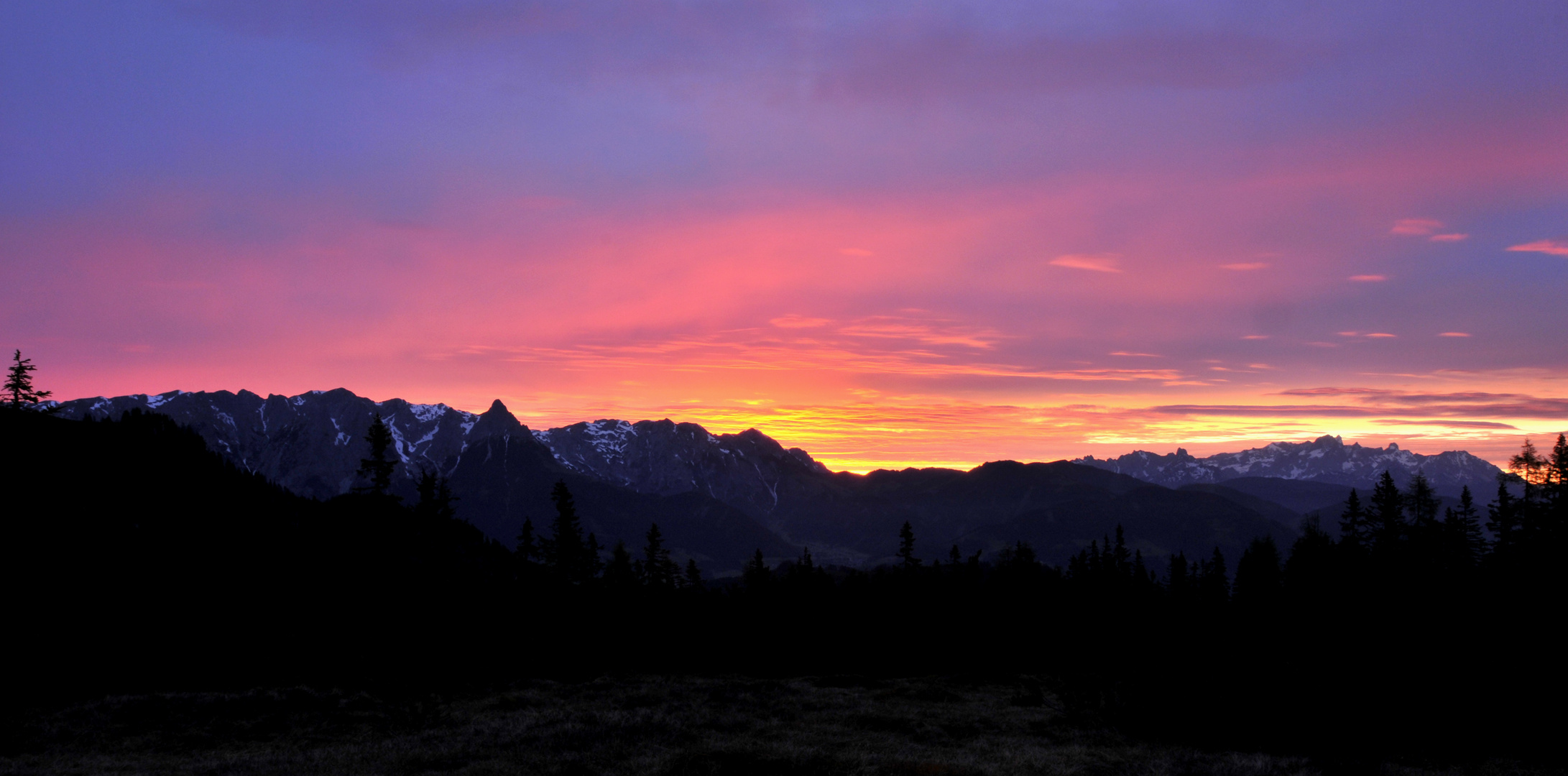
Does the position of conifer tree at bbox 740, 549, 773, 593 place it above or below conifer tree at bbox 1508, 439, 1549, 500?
below

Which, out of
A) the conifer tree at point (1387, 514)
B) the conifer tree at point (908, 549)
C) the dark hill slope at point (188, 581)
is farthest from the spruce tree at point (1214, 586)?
the dark hill slope at point (188, 581)

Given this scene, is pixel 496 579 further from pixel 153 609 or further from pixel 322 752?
pixel 322 752

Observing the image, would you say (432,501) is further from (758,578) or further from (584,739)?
(584,739)

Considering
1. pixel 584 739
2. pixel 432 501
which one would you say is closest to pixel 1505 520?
pixel 584 739

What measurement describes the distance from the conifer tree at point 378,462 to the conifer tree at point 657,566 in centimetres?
3272

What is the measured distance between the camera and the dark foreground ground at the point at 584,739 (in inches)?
982

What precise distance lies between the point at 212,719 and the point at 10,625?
159 feet

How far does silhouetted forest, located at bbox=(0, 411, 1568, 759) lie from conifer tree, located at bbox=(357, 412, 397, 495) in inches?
12.9

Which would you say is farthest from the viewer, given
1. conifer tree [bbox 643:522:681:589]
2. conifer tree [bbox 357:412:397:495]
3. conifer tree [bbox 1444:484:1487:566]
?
conifer tree [bbox 643:522:681:589]

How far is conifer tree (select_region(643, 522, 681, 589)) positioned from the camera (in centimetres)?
9375

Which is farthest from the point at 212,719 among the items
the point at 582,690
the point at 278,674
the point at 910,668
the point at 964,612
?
the point at 964,612

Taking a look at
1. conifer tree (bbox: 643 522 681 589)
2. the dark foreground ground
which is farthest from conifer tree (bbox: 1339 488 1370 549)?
conifer tree (bbox: 643 522 681 589)

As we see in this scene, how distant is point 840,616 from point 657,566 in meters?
21.6

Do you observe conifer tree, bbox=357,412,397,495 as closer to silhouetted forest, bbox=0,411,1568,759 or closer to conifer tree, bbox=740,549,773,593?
silhouetted forest, bbox=0,411,1568,759
